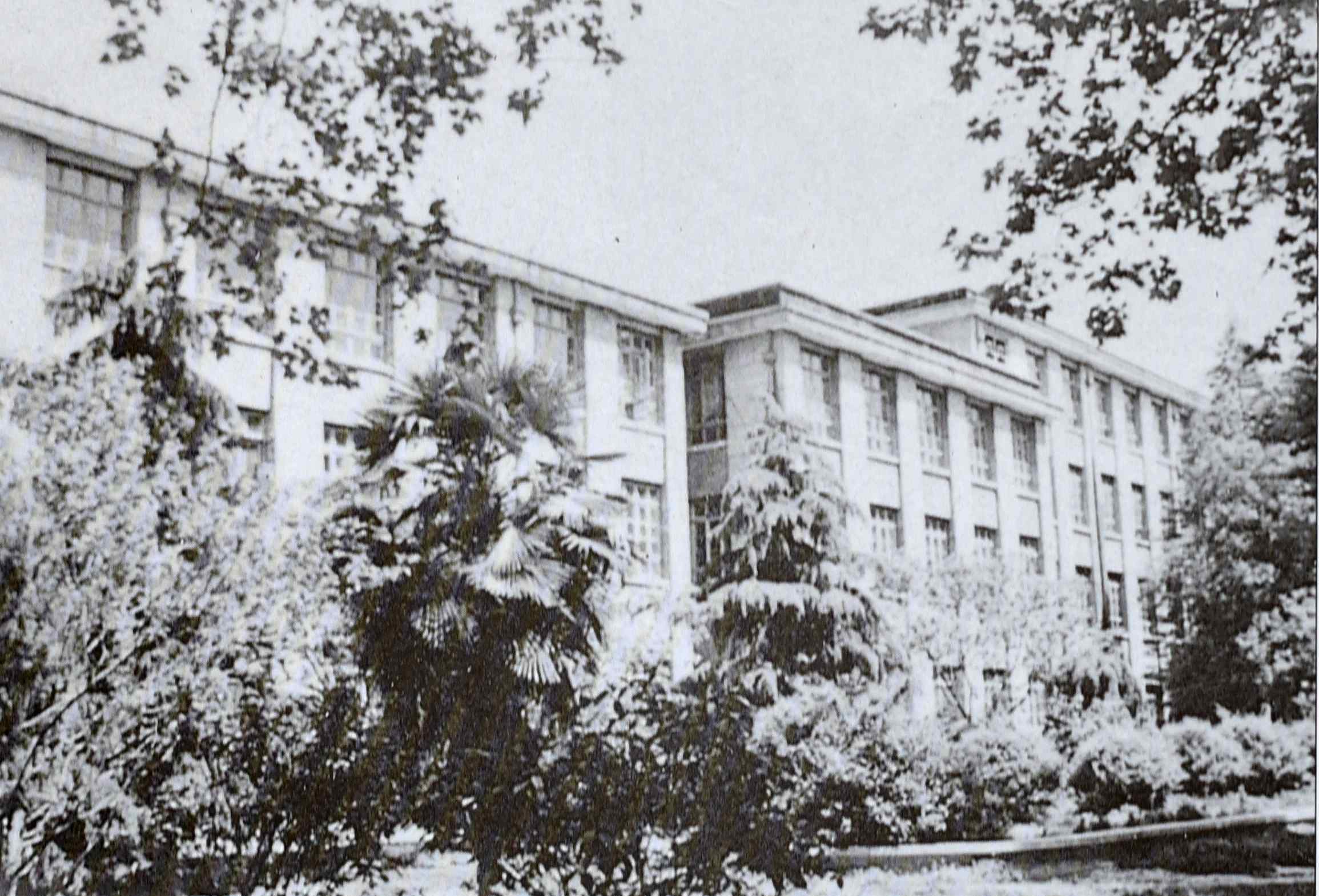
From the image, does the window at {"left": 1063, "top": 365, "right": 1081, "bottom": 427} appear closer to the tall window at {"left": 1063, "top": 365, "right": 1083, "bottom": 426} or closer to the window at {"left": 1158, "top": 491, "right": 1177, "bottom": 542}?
the tall window at {"left": 1063, "top": 365, "right": 1083, "bottom": 426}

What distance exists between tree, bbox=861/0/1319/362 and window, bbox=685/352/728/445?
A: 1.24 metres

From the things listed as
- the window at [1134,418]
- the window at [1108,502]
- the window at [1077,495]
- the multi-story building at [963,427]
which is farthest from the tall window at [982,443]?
the window at [1134,418]

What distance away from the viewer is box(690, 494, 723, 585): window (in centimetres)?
365

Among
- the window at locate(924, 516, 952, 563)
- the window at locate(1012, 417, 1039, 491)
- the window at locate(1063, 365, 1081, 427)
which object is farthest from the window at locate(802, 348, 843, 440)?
the window at locate(1063, 365, 1081, 427)

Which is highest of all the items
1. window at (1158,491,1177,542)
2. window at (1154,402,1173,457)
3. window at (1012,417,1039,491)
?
window at (1154,402,1173,457)

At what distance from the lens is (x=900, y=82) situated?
423cm

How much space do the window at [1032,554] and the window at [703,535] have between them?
48.0 inches

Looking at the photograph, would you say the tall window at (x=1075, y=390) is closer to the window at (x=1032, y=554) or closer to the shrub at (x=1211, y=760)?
the window at (x=1032, y=554)

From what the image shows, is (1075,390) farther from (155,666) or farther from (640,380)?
(155,666)

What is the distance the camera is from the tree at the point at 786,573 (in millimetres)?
3729

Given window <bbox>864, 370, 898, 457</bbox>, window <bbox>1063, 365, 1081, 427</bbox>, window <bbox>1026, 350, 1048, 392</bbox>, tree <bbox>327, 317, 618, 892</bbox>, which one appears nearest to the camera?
tree <bbox>327, 317, 618, 892</bbox>

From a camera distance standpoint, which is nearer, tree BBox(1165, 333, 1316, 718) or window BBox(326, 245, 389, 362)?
window BBox(326, 245, 389, 362)

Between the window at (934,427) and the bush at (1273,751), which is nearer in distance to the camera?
the window at (934,427)

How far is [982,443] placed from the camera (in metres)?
4.36
